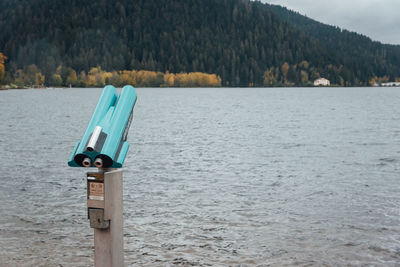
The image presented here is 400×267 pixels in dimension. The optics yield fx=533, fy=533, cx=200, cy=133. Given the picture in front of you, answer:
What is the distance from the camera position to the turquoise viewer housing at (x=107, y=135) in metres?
5.43

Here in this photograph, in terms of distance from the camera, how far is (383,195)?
53.6 feet

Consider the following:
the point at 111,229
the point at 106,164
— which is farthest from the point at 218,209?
the point at 106,164

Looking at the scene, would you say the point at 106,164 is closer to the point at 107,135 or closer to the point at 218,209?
the point at 107,135

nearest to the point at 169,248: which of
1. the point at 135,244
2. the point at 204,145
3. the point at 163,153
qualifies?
the point at 135,244

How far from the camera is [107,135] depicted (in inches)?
217

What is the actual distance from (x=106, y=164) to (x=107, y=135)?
31 centimetres

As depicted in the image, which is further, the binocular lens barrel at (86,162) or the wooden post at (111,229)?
the wooden post at (111,229)

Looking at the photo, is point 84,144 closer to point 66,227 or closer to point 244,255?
point 244,255

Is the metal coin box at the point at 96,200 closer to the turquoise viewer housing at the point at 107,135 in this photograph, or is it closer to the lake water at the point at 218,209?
the turquoise viewer housing at the point at 107,135

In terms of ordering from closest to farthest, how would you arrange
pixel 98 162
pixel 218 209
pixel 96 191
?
1. pixel 98 162
2. pixel 96 191
3. pixel 218 209

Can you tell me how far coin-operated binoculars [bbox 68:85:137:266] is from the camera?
5.48 m

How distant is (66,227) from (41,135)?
28.0 meters

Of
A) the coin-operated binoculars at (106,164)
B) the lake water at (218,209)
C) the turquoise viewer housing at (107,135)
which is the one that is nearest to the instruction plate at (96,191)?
the coin-operated binoculars at (106,164)

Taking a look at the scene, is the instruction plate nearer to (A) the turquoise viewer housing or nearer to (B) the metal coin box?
(B) the metal coin box
